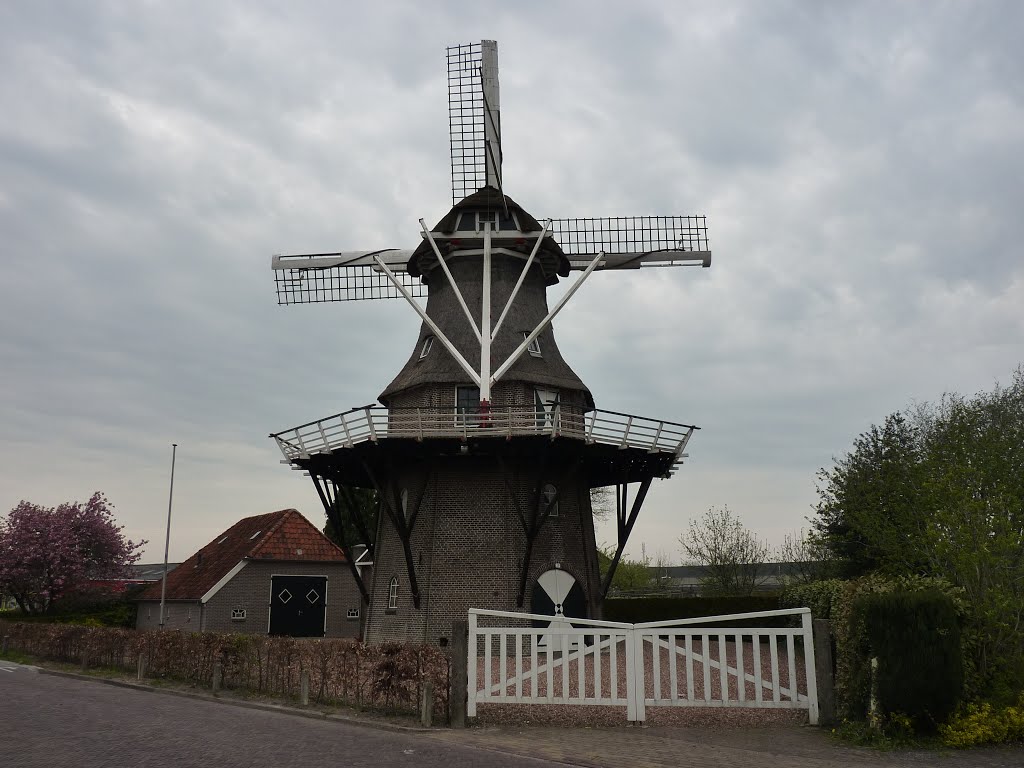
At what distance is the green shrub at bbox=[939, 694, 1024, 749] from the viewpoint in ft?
31.1

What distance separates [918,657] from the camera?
31.5 ft

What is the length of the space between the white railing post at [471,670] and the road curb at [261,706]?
0.57 meters

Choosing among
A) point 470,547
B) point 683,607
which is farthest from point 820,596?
point 683,607

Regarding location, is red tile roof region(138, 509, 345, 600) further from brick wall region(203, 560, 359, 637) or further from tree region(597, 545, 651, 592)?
tree region(597, 545, 651, 592)

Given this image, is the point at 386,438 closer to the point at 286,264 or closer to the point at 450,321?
the point at 450,321

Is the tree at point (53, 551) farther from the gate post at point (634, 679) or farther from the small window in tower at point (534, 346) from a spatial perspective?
the gate post at point (634, 679)

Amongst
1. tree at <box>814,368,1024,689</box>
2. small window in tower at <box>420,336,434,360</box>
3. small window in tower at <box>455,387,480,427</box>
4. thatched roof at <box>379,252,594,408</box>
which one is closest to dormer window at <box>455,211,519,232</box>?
thatched roof at <box>379,252,594,408</box>

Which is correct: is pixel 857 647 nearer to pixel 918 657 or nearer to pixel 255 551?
pixel 918 657

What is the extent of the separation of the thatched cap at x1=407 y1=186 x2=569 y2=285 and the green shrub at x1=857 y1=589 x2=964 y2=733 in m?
15.2

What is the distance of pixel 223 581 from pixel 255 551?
1.48 m

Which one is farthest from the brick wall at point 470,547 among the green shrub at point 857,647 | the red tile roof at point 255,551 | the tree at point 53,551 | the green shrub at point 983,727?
the tree at point 53,551

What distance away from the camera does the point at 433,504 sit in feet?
68.3

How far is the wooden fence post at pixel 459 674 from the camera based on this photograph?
11.2 m

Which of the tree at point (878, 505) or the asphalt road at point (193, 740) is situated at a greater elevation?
the tree at point (878, 505)
